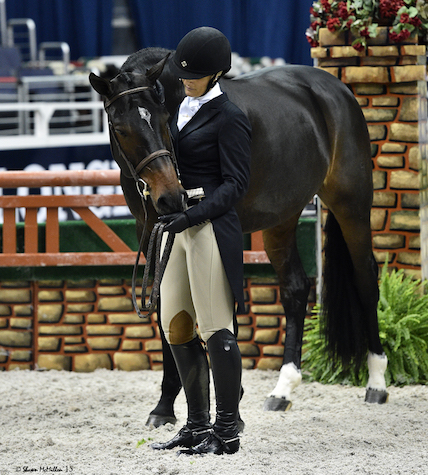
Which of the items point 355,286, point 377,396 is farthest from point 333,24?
point 377,396

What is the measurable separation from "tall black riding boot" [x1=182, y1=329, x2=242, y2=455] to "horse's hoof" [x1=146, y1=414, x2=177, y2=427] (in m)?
0.57

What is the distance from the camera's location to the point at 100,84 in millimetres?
2445

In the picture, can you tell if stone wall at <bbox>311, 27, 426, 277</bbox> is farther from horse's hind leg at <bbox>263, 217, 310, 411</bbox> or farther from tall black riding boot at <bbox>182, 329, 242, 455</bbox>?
tall black riding boot at <bbox>182, 329, 242, 455</bbox>

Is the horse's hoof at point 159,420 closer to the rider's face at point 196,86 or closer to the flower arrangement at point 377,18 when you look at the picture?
the rider's face at point 196,86

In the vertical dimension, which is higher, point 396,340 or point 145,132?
point 145,132

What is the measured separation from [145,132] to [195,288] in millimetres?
577

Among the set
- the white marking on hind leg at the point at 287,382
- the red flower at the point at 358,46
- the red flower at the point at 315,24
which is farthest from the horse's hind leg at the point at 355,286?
the red flower at the point at 315,24

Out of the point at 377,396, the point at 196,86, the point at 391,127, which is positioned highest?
the point at 196,86

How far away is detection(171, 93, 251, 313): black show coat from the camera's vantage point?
2424mm

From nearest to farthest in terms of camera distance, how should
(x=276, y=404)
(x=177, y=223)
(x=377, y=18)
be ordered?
(x=177, y=223) < (x=276, y=404) < (x=377, y=18)

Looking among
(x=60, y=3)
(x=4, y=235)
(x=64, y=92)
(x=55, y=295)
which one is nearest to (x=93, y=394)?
(x=55, y=295)

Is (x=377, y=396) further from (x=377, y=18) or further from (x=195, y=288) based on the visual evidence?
(x=377, y=18)

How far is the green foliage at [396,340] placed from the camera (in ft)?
12.6

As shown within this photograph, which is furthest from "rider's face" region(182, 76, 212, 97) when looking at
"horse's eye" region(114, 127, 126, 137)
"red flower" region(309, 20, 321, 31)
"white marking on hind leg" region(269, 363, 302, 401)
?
"red flower" region(309, 20, 321, 31)
